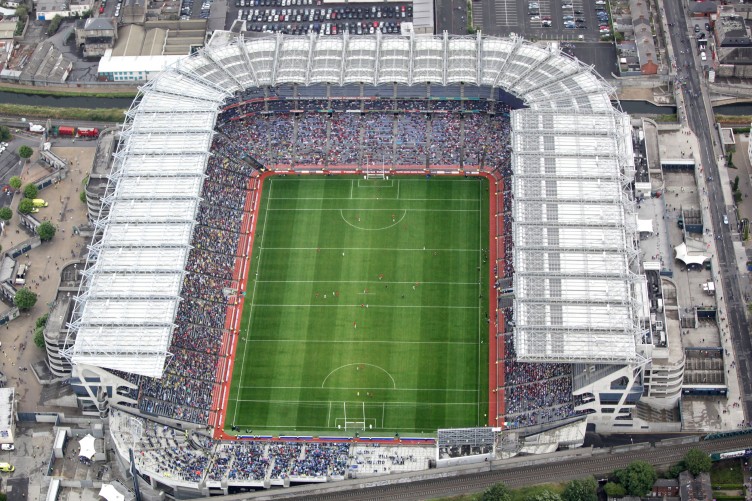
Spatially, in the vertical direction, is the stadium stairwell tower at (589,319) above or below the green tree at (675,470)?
above

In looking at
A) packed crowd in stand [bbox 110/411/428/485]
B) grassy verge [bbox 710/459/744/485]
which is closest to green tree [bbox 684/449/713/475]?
grassy verge [bbox 710/459/744/485]

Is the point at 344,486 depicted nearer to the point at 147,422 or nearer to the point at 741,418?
the point at 147,422

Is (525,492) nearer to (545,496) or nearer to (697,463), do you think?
(545,496)

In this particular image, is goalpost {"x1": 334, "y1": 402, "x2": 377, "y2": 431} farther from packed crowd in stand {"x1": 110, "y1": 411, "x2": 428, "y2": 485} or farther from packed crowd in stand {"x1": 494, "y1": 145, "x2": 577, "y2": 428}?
packed crowd in stand {"x1": 494, "y1": 145, "x2": 577, "y2": 428}

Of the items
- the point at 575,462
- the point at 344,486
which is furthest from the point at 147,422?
the point at 575,462

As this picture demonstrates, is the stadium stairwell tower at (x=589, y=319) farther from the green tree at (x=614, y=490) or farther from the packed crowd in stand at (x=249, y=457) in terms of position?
the packed crowd in stand at (x=249, y=457)

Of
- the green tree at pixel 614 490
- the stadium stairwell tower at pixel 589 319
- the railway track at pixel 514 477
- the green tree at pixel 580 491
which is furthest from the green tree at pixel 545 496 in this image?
the stadium stairwell tower at pixel 589 319

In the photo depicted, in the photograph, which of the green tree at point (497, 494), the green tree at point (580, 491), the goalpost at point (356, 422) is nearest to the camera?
the green tree at point (580, 491)
